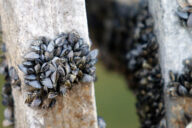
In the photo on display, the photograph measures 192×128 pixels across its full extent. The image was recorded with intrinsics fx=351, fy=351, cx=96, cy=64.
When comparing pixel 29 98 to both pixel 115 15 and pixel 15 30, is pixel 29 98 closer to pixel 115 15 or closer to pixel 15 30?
pixel 15 30

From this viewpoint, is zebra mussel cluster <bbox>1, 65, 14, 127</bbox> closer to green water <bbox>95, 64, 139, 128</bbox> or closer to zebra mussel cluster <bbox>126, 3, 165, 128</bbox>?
zebra mussel cluster <bbox>126, 3, 165, 128</bbox>

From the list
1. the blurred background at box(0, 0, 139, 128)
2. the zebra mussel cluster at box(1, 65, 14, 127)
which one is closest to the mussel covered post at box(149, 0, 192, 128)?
the zebra mussel cluster at box(1, 65, 14, 127)

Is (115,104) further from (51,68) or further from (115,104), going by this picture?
(51,68)

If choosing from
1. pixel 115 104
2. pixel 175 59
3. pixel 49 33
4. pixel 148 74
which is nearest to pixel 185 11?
pixel 175 59

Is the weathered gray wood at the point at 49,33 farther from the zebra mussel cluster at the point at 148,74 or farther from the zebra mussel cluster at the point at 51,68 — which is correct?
the zebra mussel cluster at the point at 148,74

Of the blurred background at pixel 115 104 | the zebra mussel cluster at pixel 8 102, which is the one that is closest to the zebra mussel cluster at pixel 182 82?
the zebra mussel cluster at pixel 8 102
